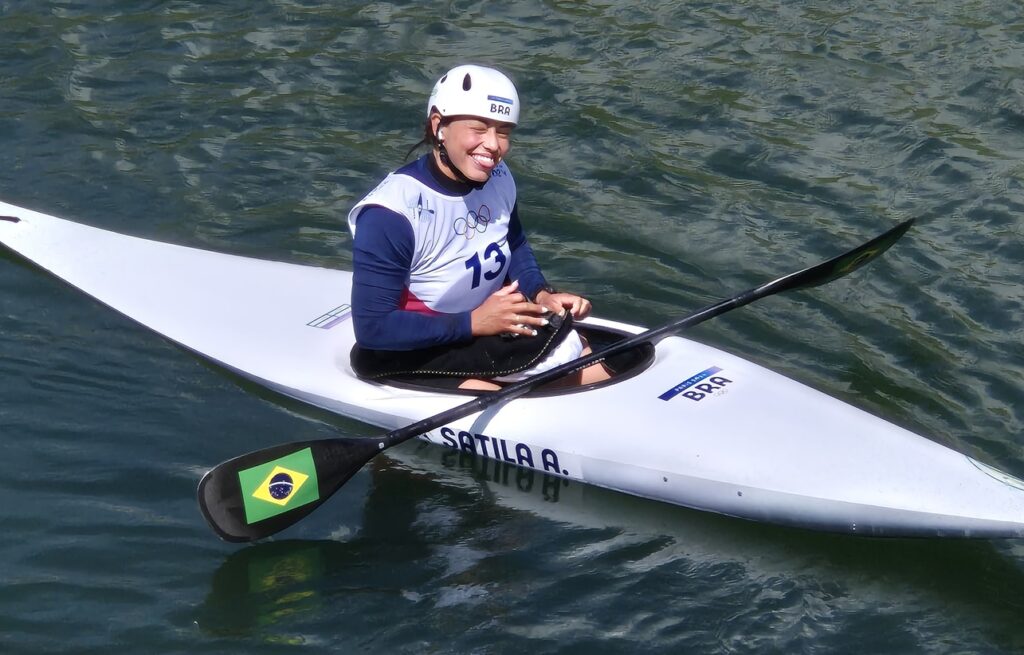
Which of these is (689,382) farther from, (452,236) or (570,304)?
(452,236)

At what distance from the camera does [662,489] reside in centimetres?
462

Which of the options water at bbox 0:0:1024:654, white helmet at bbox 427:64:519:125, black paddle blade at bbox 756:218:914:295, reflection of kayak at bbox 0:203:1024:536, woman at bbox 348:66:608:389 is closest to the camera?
water at bbox 0:0:1024:654

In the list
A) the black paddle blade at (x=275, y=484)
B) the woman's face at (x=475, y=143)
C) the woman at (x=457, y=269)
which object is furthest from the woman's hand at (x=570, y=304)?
the black paddle blade at (x=275, y=484)

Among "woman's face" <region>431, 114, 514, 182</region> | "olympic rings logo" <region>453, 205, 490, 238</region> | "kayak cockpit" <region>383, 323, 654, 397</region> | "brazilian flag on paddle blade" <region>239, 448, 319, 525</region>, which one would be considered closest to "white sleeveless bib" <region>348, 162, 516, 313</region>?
"olympic rings logo" <region>453, 205, 490, 238</region>

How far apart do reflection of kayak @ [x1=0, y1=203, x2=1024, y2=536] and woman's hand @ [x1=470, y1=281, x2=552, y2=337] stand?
13.7 inches

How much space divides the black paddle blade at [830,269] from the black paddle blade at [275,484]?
1803 millimetres

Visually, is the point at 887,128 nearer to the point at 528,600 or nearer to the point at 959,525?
the point at 959,525

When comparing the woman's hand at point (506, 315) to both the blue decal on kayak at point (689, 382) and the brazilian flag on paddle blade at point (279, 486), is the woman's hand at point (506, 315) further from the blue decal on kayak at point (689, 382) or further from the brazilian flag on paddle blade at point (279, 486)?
the brazilian flag on paddle blade at point (279, 486)

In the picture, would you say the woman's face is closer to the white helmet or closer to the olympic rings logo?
the white helmet

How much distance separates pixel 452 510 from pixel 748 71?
5.21 metres

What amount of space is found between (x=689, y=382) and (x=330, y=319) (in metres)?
1.76

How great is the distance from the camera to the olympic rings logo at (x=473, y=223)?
475 cm

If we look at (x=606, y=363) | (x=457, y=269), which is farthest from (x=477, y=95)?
(x=606, y=363)

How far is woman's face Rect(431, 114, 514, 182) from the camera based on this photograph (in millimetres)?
4469
